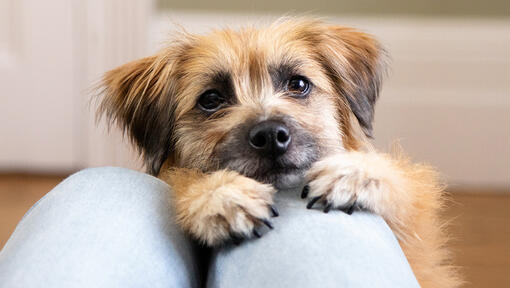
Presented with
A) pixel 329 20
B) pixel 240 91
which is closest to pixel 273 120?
pixel 240 91

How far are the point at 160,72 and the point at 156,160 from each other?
249mm

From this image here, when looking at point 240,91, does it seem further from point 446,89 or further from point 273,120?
point 446,89

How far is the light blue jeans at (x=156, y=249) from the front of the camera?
875 millimetres

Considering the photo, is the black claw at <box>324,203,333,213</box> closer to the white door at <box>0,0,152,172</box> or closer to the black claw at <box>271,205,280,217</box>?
the black claw at <box>271,205,280,217</box>

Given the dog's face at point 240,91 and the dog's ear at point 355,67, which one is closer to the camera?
the dog's face at point 240,91

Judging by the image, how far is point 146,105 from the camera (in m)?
Answer: 1.71

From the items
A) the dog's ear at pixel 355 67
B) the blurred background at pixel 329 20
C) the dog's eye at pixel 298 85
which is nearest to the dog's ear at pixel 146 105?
the dog's eye at pixel 298 85

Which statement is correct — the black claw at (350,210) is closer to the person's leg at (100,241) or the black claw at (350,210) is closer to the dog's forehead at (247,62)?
the person's leg at (100,241)

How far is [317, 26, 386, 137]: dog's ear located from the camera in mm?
1719

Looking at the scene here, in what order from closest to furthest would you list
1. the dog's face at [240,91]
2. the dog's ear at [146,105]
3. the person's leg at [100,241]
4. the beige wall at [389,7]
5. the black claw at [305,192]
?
the person's leg at [100,241] → the black claw at [305,192] → the dog's face at [240,91] → the dog's ear at [146,105] → the beige wall at [389,7]

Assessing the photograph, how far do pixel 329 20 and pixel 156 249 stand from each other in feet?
8.06

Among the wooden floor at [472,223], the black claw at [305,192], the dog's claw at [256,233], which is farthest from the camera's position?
the wooden floor at [472,223]

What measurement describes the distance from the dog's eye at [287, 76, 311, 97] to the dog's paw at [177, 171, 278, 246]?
1.62ft

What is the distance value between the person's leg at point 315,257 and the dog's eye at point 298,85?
66cm
